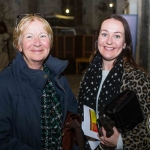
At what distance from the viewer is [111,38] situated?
1.96 metres

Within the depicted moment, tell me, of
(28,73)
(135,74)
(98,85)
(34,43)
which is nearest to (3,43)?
(98,85)

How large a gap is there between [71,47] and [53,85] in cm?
925

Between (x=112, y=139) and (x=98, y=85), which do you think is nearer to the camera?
(x=112, y=139)

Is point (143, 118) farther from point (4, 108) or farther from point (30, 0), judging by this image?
point (30, 0)

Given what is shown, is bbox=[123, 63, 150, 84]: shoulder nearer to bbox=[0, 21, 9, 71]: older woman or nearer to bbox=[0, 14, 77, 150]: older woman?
bbox=[0, 14, 77, 150]: older woman

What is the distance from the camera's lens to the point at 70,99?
6.61 ft

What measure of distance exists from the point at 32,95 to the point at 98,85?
2.16 feet

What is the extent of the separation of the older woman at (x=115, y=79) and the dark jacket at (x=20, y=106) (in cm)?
51

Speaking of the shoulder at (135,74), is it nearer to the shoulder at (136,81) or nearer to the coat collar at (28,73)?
the shoulder at (136,81)

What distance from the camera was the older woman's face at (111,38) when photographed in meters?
1.95

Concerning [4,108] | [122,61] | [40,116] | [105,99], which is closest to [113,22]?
[122,61]

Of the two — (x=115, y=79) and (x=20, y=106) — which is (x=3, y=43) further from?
(x=20, y=106)

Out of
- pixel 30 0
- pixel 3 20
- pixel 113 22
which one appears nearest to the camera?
pixel 113 22

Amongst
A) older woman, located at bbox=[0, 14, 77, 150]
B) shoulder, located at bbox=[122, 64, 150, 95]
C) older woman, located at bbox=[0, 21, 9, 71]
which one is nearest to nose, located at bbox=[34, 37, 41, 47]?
older woman, located at bbox=[0, 14, 77, 150]
